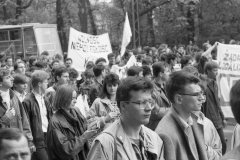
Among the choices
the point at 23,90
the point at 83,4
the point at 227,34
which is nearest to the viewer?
the point at 23,90

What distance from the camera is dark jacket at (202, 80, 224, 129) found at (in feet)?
27.0

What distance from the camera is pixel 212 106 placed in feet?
27.1

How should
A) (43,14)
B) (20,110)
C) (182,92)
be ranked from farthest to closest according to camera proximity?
(43,14) < (20,110) < (182,92)

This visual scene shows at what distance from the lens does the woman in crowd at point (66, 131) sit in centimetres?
550

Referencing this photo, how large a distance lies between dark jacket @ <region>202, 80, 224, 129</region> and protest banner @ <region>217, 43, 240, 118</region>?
201 cm

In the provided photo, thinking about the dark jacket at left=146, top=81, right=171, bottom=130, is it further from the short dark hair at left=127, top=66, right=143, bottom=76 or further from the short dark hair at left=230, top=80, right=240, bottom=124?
the short dark hair at left=230, top=80, right=240, bottom=124

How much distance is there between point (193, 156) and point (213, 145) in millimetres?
454

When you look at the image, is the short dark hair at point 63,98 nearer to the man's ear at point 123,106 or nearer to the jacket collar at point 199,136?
the jacket collar at point 199,136

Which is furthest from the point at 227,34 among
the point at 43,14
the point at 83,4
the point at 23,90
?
the point at 23,90

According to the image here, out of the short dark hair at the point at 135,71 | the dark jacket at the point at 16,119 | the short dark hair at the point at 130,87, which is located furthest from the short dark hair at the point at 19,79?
the short dark hair at the point at 130,87

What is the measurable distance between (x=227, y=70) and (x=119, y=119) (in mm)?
7116

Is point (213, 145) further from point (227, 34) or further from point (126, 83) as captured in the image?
point (227, 34)

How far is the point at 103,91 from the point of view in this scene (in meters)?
6.47

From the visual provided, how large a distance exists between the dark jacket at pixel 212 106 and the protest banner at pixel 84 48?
6.20 metres
